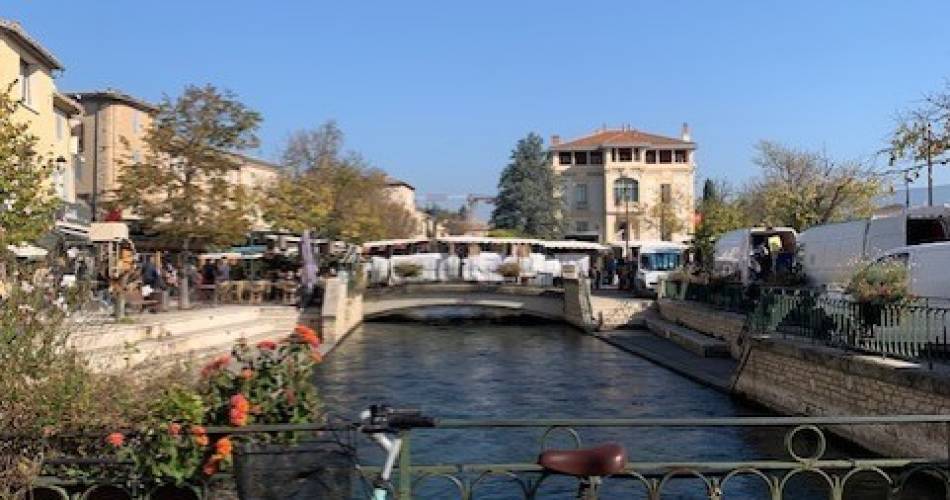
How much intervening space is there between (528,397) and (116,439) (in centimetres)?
1904

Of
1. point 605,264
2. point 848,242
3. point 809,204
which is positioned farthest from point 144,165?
point 605,264

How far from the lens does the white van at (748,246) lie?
32562 mm

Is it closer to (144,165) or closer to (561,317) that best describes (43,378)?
(144,165)

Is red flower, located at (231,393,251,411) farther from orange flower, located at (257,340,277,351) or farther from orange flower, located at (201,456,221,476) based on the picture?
orange flower, located at (257,340,277,351)

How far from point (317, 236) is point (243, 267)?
13.5 meters

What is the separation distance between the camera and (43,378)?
628 centimetres

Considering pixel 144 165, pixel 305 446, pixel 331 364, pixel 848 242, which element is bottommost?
pixel 331 364

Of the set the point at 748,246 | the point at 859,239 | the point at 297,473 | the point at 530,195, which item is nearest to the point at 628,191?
the point at 530,195

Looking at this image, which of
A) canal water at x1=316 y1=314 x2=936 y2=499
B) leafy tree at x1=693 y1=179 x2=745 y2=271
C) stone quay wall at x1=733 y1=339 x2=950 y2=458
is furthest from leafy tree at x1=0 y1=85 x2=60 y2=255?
leafy tree at x1=693 y1=179 x2=745 y2=271

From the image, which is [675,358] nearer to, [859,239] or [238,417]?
[859,239]

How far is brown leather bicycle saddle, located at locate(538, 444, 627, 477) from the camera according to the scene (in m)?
4.78

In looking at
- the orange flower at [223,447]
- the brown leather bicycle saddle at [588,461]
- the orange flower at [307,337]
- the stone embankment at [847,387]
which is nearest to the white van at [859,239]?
the stone embankment at [847,387]

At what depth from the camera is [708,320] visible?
1234 inches

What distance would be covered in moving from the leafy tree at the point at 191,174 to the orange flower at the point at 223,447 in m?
31.7
